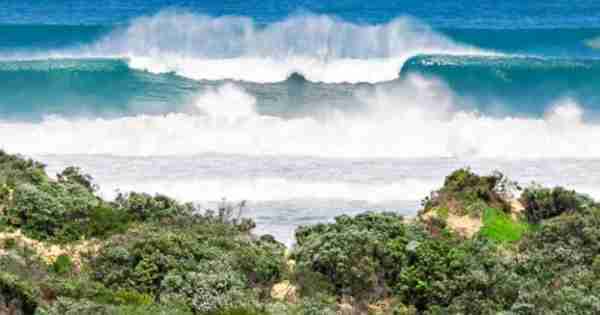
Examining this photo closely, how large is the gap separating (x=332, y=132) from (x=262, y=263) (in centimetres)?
1984

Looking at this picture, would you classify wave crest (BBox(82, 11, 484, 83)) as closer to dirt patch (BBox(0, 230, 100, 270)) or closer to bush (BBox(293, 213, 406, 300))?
bush (BBox(293, 213, 406, 300))

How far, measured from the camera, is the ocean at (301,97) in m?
36.5

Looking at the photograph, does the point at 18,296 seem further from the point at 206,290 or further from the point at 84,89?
the point at 84,89

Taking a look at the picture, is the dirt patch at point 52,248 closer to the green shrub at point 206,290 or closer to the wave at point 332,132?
the green shrub at point 206,290

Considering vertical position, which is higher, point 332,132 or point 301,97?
point 301,97

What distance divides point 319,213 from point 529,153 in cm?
1045

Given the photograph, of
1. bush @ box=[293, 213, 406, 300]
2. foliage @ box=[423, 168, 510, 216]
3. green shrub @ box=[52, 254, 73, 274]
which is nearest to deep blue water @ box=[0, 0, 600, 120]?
foliage @ box=[423, 168, 510, 216]

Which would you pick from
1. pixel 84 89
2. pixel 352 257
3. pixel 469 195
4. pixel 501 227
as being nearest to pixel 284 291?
pixel 352 257

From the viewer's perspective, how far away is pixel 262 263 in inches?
908

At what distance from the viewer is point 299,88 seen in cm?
4953

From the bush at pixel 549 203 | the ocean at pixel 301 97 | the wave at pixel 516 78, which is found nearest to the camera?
the bush at pixel 549 203

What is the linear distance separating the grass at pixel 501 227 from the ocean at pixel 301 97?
15.5ft

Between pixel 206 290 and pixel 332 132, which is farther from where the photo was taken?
pixel 332 132

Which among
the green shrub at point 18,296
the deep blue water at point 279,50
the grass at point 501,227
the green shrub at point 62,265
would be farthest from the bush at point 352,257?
the deep blue water at point 279,50
